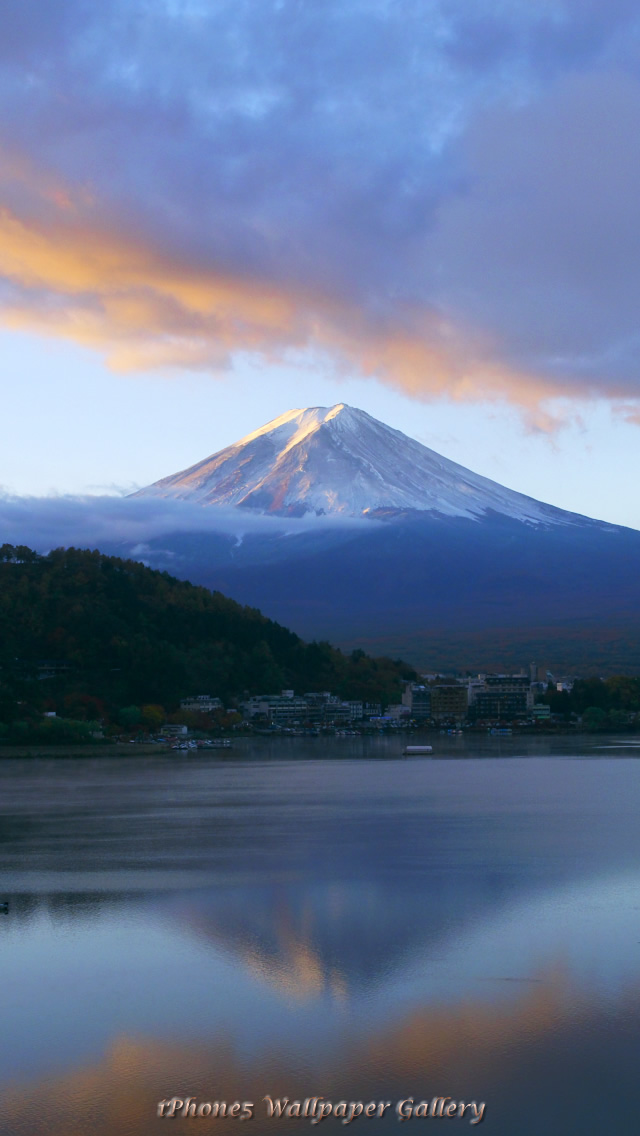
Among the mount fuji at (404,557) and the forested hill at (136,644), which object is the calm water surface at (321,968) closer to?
the forested hill at (136,644)

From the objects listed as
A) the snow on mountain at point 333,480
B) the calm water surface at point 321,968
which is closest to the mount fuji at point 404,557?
the snow on mountain at point 333,480

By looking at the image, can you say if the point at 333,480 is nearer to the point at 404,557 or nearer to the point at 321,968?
the point at 404,557

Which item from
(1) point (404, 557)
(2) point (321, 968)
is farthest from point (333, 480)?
(2) point (321, 968)

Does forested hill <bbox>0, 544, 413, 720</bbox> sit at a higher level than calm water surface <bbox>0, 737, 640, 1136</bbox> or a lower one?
higher

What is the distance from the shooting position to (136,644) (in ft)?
165

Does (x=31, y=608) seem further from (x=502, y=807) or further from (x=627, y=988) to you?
(x=627, y=988)

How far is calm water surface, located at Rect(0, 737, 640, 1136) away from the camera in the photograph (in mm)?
6133

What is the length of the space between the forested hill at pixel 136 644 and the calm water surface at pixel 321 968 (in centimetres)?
2965

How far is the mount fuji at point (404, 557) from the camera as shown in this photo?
85062 mm

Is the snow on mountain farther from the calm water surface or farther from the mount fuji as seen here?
the calm water surface

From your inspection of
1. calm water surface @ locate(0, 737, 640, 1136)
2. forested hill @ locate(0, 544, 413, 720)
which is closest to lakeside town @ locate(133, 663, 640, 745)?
forested hill @ locate(0, 544, 413, 720)

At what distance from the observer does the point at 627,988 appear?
781 centimetres

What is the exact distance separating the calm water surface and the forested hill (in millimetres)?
29653

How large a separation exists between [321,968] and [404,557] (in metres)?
97.5
